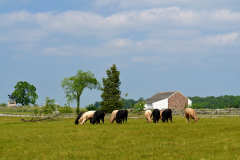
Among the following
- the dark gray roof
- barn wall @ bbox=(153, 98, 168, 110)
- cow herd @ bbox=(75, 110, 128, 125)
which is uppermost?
the dark gray roof

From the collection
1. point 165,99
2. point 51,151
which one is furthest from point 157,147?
point 165,99


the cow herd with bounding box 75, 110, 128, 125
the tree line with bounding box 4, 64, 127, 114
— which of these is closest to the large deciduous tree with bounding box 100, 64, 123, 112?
the tree line with bounding box 4, 64, 127, 114

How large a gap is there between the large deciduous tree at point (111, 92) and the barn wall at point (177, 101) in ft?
58.6

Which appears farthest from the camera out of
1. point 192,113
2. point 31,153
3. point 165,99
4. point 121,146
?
point 165,99

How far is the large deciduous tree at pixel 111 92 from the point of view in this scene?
68812 mm

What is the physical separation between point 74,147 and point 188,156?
5.67m

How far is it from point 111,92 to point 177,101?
23.0 metres

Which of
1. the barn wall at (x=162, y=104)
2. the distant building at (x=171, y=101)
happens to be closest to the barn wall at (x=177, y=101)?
the distant building at (x=171, y=101)

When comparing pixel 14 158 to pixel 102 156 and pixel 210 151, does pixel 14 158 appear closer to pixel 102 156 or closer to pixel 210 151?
pixel 102 156

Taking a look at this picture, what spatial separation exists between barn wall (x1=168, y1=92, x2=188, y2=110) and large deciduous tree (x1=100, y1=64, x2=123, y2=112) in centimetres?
1787

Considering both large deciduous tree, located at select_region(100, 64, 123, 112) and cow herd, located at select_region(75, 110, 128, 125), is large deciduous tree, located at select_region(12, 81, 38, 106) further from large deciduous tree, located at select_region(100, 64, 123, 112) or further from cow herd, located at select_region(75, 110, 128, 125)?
cow herd, located at select_region(75, 110, 128, 125)

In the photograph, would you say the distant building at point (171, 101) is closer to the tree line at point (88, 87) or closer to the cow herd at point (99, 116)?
the tree line at point (88, 87)

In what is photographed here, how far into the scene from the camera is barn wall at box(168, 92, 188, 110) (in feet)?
263

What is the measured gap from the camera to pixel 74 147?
43.6 ft
